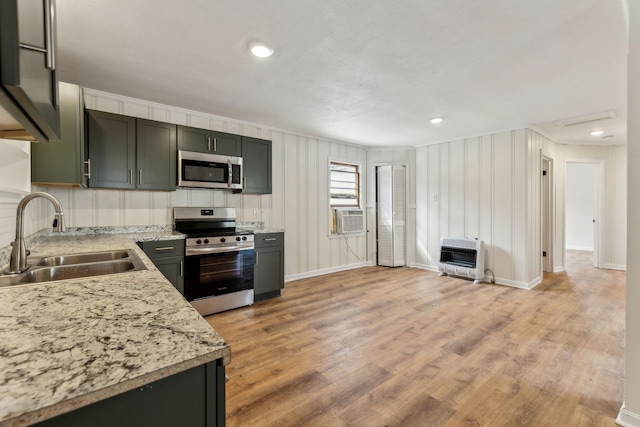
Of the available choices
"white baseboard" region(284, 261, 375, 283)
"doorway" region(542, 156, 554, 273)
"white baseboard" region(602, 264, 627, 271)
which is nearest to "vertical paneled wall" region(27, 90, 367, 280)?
"white baseboard" region(284, 261, 375, 283)

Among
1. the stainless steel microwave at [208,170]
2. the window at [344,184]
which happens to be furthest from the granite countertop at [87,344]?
the window at [344,184]

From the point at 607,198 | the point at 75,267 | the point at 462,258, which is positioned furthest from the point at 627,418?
the point at 607,198

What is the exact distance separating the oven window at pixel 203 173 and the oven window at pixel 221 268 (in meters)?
0.94

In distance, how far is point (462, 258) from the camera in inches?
187

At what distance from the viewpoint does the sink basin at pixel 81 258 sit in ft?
5.83

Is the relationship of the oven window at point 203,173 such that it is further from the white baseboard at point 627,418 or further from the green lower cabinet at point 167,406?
the white baseboard at point 627,418

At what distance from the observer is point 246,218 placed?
4141 mm

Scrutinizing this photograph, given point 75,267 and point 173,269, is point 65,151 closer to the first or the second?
point 173,269

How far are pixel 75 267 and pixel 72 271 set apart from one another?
3 centimetres

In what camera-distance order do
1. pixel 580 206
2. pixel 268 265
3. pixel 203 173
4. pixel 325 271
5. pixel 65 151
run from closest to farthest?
pixel 65 151
pixel 203 173
pixel 268 265
pixel 325 271
pixel 580 206

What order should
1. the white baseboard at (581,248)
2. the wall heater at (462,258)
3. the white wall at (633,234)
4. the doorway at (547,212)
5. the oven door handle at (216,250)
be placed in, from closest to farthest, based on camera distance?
the white wall at (633,234), the oven door handle at (216,250), the wall heater at (462,258), the doorway at (547,212), the white baseboard at (581,248)

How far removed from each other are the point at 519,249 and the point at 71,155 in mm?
5436

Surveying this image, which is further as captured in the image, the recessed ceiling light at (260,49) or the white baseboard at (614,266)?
the white baseboard at (614,266)

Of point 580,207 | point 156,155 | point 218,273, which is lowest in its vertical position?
point 218,273
